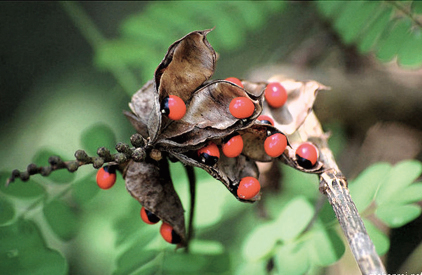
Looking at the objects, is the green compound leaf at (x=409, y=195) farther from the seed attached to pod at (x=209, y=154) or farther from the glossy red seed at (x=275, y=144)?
the seed attached to pod at (x=209, y=154)

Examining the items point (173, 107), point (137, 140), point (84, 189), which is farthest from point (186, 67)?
point (84, 189)

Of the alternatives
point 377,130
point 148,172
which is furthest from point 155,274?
point 377,130

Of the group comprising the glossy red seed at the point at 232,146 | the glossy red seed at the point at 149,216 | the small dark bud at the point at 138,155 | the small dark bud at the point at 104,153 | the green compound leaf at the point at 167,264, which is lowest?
the green compound leaf at the point at 167,264

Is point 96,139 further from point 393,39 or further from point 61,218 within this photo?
point 393,39

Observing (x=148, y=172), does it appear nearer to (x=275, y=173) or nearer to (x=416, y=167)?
(x=275, y=173)

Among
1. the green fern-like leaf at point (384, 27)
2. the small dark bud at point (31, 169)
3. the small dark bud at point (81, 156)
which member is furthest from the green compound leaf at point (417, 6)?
the small dark bud at point (31, 169)

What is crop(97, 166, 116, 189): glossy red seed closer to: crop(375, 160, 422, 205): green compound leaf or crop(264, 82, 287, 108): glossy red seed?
crop(264, 82, 287, 108): glossy red seed
